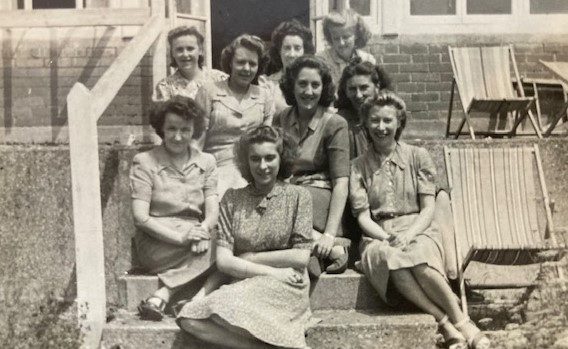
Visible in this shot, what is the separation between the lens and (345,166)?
574 cm

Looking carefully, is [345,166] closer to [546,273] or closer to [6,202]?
[546,273]

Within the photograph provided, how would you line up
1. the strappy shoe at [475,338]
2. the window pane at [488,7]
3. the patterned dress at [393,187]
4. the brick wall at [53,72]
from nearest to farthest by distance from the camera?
1. the strappy shoe at [475,338]
2. the patterned dress at [393,187]
3. the brick wall at [53,72]
4. the window pane at [488,7]

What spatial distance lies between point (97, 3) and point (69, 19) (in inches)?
33.7

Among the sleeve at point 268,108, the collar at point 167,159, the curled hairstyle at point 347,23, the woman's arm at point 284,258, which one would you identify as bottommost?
the woman's arm at point 284,258

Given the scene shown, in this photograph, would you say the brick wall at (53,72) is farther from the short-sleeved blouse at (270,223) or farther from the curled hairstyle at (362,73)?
the short-sleeved blouse at (270,223)

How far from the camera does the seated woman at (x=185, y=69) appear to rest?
6.48 m

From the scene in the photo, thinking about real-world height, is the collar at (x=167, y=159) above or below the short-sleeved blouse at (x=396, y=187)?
above

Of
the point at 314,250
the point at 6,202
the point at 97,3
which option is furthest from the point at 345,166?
the point at 97,3

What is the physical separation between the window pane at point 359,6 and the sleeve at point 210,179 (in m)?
3.45

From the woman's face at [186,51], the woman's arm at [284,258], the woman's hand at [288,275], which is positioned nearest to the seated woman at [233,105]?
the woman's face at [186,51]

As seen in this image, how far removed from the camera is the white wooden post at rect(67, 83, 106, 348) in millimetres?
5312

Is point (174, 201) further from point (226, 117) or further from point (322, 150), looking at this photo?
point (322, 150)

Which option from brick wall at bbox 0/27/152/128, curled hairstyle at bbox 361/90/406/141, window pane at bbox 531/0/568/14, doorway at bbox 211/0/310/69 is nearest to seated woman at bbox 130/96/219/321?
curled hairstyle at bbox 361/90/406/141

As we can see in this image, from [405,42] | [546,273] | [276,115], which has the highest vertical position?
[405,42]
